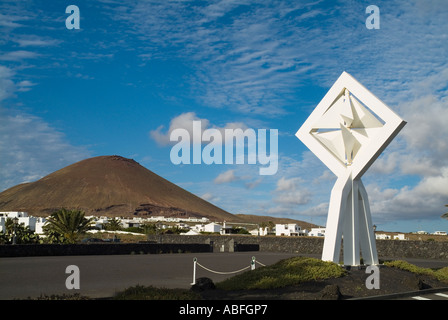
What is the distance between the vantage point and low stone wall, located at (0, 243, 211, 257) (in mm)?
25797

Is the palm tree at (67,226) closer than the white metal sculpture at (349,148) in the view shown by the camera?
No

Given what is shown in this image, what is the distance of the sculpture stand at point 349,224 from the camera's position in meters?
15.4

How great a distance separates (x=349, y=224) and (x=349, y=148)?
9.04 ft

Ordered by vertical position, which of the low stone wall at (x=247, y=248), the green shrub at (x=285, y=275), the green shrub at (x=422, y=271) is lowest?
the low stone wall at (x=247, y=248)

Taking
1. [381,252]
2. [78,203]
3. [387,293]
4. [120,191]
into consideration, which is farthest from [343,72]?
[120,191]

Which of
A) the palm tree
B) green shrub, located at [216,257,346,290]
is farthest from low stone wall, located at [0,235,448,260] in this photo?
green shrub, located at [216,257,346,290]

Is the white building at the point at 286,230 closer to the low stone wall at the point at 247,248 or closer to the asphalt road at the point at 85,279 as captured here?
the low stone wall at the point at 247,248

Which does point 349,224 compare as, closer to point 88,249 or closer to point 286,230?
point 88,249

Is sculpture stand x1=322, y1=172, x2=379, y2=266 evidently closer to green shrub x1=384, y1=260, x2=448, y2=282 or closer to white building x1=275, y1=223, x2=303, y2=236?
green shrub x1=384, y1=260, x2=448, y2=282

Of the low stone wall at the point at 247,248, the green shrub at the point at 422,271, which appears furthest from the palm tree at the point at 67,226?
the green shrub at the point at 422,271

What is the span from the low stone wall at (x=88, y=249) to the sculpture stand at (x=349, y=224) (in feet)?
59.5

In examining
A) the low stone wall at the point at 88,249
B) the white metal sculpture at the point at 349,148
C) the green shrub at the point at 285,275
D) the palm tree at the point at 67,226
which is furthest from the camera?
the palm tree at the point at 67,226
